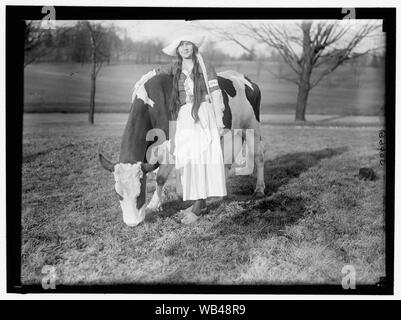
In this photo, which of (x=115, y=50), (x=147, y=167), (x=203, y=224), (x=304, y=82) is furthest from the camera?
(x=304, y=82)

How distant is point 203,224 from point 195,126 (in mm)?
781

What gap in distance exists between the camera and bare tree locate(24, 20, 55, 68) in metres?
3.88

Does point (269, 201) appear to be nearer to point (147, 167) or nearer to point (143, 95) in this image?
point (147, 167)

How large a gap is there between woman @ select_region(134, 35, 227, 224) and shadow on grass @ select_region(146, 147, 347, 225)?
0.24 m

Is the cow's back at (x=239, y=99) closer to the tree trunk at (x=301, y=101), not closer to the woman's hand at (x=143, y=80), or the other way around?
the tree trunk at (x=301, y=101)

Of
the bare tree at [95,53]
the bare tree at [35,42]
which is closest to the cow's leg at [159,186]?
the bare tree at [95,53]

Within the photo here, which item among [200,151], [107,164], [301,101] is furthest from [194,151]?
[301,101]

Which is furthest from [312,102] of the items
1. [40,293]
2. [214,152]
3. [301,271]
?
[40,293]

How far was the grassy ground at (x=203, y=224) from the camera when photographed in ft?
12.2

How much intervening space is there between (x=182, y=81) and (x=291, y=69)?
3.20 feet

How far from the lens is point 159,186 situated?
13.0 feet

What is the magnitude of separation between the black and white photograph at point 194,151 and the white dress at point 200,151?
11 mm

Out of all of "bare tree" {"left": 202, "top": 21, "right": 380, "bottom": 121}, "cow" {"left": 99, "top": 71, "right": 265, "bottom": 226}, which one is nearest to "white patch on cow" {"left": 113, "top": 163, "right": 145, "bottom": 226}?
"cow" {"left": 99, "top": 71, "right": 265, "bottom": 226}

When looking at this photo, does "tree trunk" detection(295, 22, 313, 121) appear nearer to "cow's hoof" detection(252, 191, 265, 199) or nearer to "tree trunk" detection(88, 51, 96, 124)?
"cow's hoof" detection(252, 191, 265, 199)
